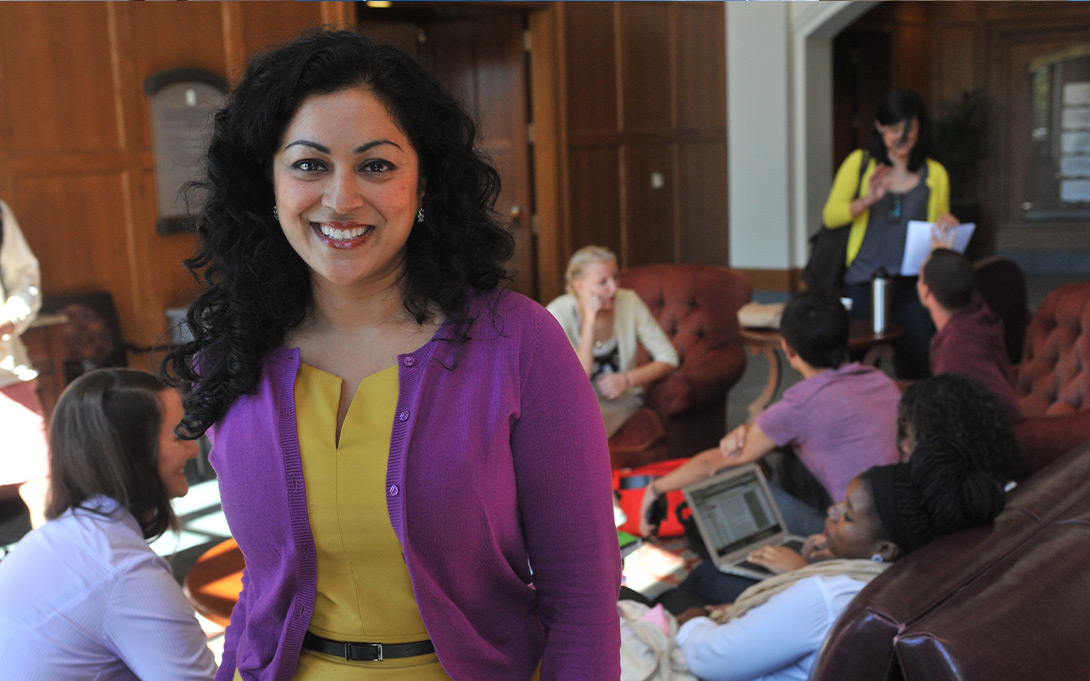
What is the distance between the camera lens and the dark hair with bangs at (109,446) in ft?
6.38

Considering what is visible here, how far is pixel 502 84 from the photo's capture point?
8539mm

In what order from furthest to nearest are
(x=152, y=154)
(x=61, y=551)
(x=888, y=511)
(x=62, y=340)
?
(x=152, y=154), (x=62, y=340), (x=888, y=511), (x=61, y=551)

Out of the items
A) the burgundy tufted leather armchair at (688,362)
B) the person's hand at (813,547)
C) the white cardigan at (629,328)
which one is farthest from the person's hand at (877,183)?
the person's hand at (813,547)

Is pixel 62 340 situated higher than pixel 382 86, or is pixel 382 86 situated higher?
pixel 382 86

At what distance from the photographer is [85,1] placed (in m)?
5.84

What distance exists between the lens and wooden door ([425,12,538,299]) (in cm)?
845

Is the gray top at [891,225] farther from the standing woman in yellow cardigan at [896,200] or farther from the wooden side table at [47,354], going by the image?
the wooden side table at [47,354]

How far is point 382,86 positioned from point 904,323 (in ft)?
14.1

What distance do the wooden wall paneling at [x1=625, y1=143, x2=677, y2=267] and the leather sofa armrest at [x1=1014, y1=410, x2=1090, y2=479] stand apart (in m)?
7.02

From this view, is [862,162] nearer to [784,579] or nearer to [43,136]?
[784,579]

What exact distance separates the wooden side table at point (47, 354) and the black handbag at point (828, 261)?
13.0ft

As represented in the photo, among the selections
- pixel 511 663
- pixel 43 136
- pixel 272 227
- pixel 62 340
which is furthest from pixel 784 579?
pixel 43 136

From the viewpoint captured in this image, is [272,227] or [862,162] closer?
[272,227]

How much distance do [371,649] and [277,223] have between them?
601mm
